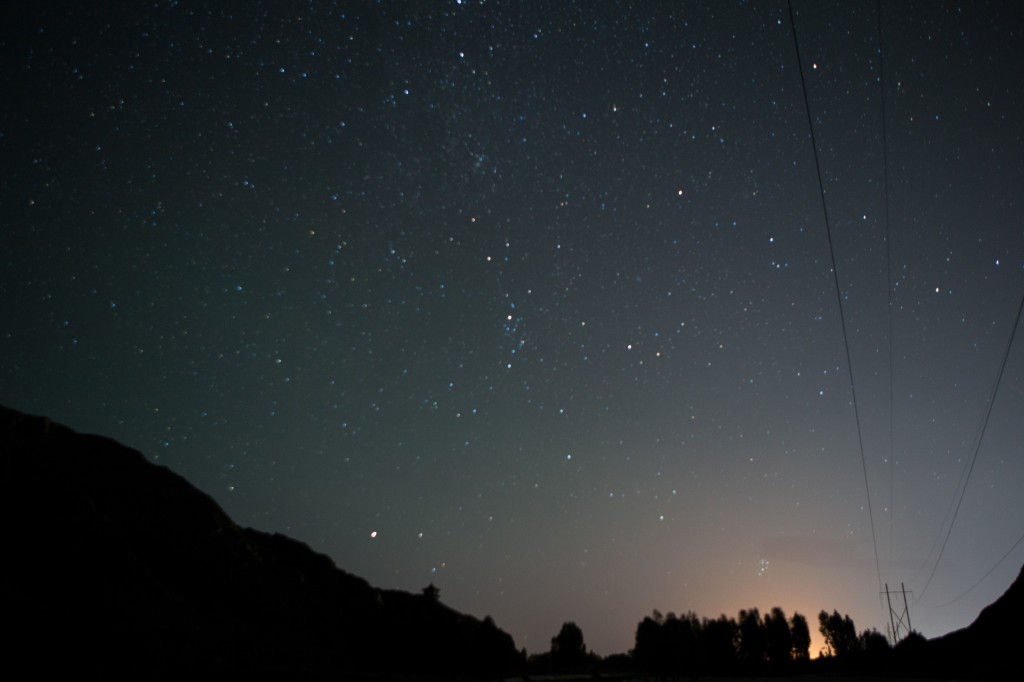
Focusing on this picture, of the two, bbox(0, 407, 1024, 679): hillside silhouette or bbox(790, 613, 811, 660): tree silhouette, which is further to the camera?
bbox(790, 613, 811, 660): tree silhouette

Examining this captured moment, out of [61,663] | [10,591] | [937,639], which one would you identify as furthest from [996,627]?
[10,591]

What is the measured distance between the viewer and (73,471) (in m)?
62.5

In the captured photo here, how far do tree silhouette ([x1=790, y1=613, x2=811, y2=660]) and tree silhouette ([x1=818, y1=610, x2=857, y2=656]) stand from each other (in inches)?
347

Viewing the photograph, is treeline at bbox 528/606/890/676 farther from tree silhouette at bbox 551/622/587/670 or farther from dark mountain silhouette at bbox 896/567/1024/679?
dark mountain silhouette at bbox 896/567/1024/679

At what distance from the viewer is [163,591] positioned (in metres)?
47.0

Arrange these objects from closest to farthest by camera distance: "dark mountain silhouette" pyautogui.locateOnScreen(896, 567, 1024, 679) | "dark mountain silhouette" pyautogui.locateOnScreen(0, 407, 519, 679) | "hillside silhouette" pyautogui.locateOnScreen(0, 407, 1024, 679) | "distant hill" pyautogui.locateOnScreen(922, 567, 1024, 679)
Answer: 1. "distant hill" pyautogui.locateOnScreen(922, 567, 1024, 679)
2. "dark mountain silhouette" pyautogui.locateOnScreen(896, 567, 1024, 679)
3. "dark mountain silhouette" pyautogui.locateOnScreen(0, 407, 519, 679)
4. "hillside silhouette" pyautogui.locateOnScreen(0, 407, 1024, 679)

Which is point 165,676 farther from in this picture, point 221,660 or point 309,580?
point 309,580

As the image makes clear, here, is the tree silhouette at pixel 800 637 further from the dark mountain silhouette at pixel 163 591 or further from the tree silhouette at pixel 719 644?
the dark mountain silhouette at pixel 163 591

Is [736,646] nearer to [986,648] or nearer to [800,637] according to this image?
[800,637]

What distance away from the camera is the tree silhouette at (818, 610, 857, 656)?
107 m

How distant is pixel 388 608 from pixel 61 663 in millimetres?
63657

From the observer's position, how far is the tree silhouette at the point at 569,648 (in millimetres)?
106875

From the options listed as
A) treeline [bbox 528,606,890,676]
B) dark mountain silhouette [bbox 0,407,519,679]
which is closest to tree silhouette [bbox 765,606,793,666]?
treeline [bbox 528,606,890,676]

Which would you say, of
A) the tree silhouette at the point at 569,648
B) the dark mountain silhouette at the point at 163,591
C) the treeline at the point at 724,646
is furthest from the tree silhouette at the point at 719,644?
the dark mountain silhouette at the point at 163,591
